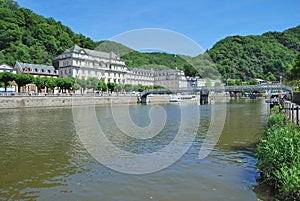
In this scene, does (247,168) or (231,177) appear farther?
(247,168)

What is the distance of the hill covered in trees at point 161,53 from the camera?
9312 cm

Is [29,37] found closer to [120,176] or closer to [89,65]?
[89,65]

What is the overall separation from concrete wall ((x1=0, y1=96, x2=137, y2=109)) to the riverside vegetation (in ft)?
158

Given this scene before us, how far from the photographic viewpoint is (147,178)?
10016mm

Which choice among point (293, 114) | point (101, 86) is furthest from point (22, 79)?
point (293, 114)

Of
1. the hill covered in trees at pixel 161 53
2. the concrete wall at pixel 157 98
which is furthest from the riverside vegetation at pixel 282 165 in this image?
the hill covered in trees at pixel 161 53

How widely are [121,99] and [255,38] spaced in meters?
143

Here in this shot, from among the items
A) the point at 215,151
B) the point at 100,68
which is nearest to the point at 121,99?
the point at 100,68

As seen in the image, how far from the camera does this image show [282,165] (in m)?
7.62

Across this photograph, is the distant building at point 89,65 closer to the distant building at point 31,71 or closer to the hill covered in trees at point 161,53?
the hill covered in trees at point 161,53

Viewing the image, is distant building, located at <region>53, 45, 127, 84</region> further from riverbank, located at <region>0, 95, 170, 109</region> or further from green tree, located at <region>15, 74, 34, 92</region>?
green tree, located at <region>15, 74, 34, 92</region>

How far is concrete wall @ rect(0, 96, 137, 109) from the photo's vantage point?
48975 millimetres

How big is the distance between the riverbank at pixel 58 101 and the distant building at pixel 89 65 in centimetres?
2047

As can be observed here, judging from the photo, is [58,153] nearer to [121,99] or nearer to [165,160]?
[165,160]
